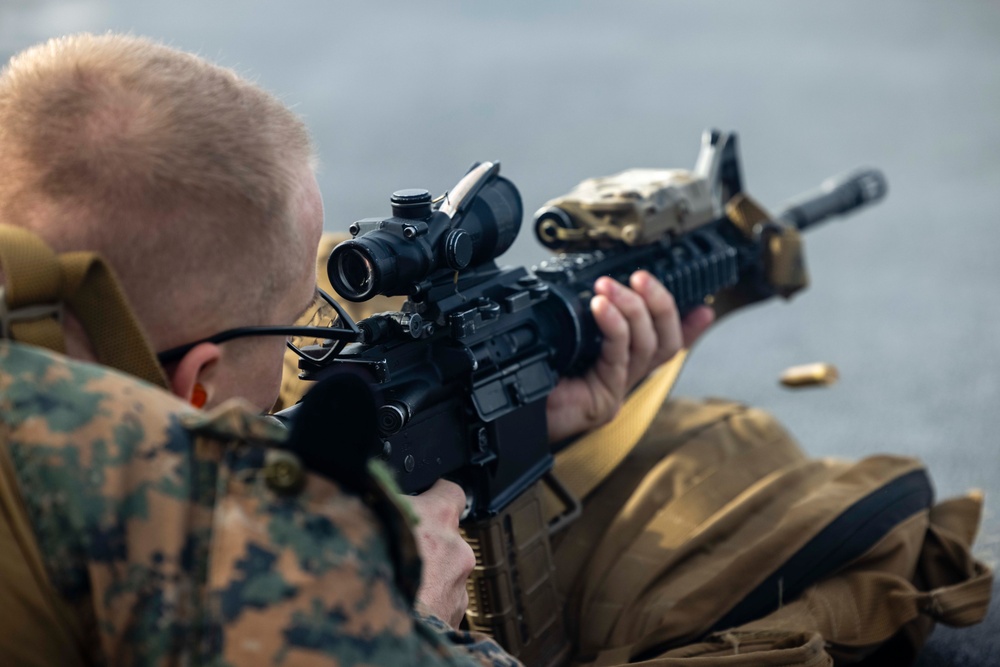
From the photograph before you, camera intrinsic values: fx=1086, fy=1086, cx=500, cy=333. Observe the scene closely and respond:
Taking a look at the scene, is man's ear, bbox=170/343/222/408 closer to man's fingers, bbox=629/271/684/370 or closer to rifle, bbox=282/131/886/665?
rifle, bbox=282/131/886/665

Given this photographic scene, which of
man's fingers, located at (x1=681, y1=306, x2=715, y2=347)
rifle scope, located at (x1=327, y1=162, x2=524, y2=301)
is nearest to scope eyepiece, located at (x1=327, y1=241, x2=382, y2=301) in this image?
rifle scope, located at (x1=327, y1=162, x2=524, y2=301)

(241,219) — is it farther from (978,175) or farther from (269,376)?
(978,175)

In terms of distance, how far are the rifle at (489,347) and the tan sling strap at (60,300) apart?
15.2 inches

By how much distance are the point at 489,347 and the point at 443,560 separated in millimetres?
368

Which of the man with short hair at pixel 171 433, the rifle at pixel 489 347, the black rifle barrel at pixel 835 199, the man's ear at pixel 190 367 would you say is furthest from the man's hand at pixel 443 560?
the black rifle barrel at pixel 835 199

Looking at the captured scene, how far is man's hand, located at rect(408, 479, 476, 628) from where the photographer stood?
105 centimetres

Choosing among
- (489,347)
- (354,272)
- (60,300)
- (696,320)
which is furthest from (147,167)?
(696,320)

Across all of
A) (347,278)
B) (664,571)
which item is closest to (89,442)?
(347,278)

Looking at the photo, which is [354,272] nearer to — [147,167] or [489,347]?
[489,347]

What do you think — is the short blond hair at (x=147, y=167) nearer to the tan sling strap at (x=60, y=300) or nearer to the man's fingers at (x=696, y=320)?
the tan sling strap at (x=60, y=300)

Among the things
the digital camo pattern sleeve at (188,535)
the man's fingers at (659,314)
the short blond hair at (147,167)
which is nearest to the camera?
the digital camo pattern sleeve at (188,535)

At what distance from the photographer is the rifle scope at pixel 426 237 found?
4.03 feet

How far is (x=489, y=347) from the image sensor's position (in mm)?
1393

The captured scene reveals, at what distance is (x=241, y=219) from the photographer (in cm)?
84
